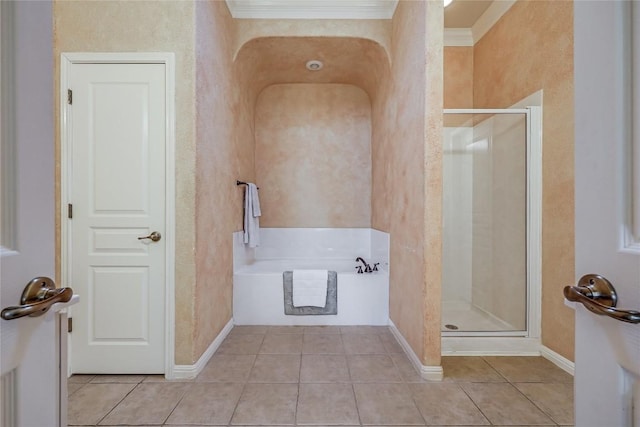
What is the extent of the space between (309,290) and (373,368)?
957 millimetres

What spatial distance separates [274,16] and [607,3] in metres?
2.75

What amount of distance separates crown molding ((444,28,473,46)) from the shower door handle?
11.5 feet

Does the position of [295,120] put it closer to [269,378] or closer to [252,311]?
[252,311]

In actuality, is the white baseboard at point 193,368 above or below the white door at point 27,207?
below

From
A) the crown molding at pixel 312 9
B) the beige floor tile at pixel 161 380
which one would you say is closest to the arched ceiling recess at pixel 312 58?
the crown molding at pixel 312 9

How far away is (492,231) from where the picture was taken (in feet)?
9.52

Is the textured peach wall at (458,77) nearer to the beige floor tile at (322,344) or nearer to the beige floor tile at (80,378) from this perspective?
the beige floor tile at (322,344)

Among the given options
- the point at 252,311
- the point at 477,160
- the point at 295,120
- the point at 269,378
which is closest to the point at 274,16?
the point at 295,120

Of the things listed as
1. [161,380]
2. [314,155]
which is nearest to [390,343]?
[161,380]

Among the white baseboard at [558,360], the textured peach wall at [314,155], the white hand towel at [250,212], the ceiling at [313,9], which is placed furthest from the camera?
the textured peach wall at [314,155]

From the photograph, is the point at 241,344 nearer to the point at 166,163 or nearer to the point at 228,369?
the point at 228,369

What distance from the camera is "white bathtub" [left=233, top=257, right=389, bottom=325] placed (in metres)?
2.90

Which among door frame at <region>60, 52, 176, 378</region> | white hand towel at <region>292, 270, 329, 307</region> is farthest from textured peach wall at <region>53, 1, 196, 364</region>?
white hand towel at <region>292, 270, 329, 307</region>

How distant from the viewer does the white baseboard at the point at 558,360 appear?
2047 millimetres
